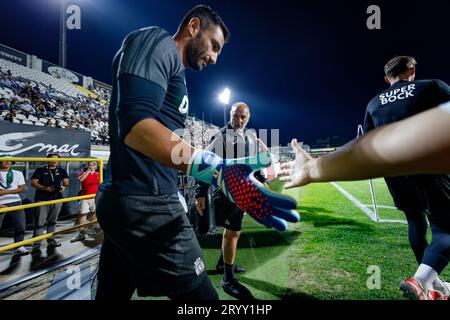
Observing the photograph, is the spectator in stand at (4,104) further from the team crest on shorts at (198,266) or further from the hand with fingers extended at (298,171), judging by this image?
the hand with fingers extended at (298,171)

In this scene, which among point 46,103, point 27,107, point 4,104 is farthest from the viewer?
point 46,103

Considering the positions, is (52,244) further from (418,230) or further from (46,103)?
(46,103)

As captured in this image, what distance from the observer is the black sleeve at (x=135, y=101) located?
A: 1.01 m

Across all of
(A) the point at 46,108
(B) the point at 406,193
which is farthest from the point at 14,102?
(B) the point at 406,193

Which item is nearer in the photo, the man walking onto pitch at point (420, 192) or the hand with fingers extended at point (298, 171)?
the hand with fingers extended at point (298, 171)

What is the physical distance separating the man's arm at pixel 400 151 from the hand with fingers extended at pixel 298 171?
149 millimetres

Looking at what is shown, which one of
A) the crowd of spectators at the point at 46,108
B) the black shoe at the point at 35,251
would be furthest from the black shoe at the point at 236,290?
the crowd of spectators at the point at 46,108

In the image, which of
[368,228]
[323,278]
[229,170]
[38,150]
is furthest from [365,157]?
[38,150]

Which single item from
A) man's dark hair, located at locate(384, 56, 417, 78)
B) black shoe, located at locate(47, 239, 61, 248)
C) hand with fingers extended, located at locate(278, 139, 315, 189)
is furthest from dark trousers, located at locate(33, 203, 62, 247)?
man's dark hair, located at locate(384, 56, 417, 78)

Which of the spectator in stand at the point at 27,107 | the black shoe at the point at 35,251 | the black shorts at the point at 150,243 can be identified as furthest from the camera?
the spectator in stand at the point at 27,107

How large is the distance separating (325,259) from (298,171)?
3.24m

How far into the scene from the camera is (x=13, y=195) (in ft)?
16.2

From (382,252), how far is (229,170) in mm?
4049
